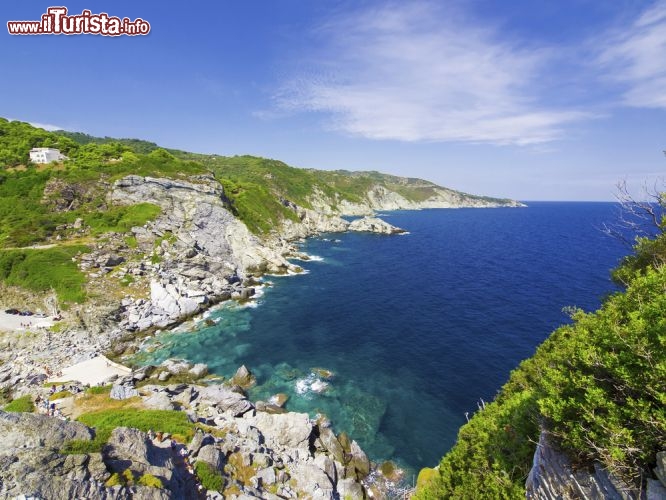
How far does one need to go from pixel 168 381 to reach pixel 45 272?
31.7 meters

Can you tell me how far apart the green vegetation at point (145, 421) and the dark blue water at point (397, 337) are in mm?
9883

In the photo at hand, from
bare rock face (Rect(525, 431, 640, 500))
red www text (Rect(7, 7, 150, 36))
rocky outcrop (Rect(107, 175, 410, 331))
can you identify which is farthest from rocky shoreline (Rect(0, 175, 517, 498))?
red www text (Rect(7, 7, 150, 36))

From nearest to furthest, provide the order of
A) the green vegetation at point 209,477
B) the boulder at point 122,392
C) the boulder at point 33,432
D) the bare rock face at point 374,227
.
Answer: the boulder at point 33,432, the green vegetation at point 209,477, the boulder at point 122,392, the bare rock face at point 374,227

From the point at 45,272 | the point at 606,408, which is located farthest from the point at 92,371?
the point at 606,408

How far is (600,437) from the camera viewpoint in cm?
868

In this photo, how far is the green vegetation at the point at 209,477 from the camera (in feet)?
64.5

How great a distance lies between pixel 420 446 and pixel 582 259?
8892cm

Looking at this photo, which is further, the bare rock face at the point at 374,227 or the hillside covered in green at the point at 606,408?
the bare rock face at the point at 374,227

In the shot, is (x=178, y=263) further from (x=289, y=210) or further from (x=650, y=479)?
(x=289, y=210)

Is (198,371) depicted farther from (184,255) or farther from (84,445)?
(184,255)

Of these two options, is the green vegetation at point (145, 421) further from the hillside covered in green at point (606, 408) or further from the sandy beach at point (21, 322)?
the sandy beach at point (21, 322)

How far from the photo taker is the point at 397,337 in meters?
45.5

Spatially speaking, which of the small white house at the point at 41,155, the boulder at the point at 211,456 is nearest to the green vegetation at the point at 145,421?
the boulder at the point at 211,456

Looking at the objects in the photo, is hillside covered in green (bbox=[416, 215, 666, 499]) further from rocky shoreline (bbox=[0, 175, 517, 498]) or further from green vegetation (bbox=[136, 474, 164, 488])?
green vegetation (bbox=[136, 474, 164, 488])
